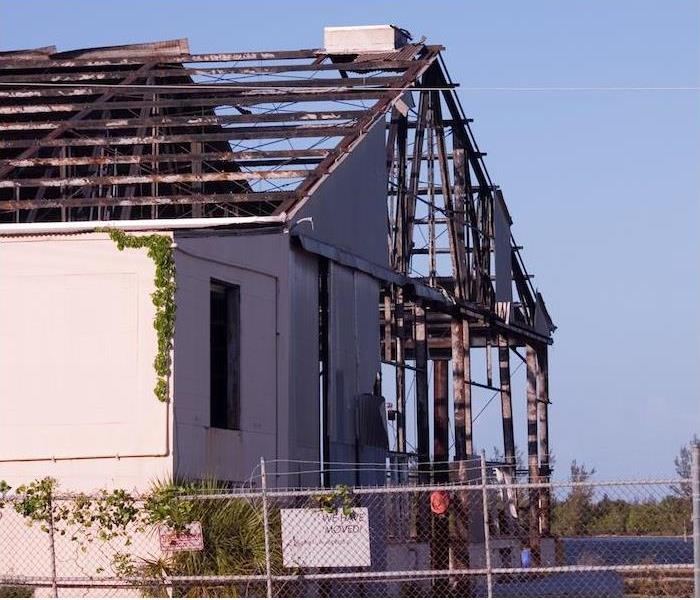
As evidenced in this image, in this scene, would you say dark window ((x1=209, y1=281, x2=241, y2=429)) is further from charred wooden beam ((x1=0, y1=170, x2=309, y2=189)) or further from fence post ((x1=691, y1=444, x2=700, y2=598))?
fence post ((x1=691, y1=444, x2=700, y2=598))

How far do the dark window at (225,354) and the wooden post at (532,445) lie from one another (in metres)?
13.9

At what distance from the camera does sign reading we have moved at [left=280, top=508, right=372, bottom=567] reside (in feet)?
56.7

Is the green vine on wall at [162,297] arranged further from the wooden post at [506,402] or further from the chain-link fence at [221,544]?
the wooden post at [506,402]

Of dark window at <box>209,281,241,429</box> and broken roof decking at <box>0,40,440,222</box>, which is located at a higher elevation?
broken roof decking at <box>0,40,440,222</box>

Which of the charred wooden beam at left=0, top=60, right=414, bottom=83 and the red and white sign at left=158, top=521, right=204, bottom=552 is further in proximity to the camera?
the charred wooden beam at left=0, top=60, right=414, bottom=83

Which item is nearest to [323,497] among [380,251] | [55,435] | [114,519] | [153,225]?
[114,519]

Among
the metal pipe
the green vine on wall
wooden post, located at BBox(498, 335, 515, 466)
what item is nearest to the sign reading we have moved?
the green vine on wall

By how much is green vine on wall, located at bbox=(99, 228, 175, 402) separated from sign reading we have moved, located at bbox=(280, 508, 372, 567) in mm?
3450

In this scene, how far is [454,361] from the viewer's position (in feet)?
105

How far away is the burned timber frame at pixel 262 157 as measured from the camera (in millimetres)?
25922

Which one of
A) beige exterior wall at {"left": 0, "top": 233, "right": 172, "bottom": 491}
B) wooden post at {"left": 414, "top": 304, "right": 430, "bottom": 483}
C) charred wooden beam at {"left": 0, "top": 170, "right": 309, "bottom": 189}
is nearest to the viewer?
beige exterior wall at {"left": 0, "top": 233, "right": 172, "bottom": 491}

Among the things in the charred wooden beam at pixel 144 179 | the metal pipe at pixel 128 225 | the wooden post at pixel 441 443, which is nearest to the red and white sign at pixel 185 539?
the metal pipe at pixel 128 225

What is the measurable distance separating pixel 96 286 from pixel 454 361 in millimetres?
13124

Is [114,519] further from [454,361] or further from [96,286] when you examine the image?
[454,361]
